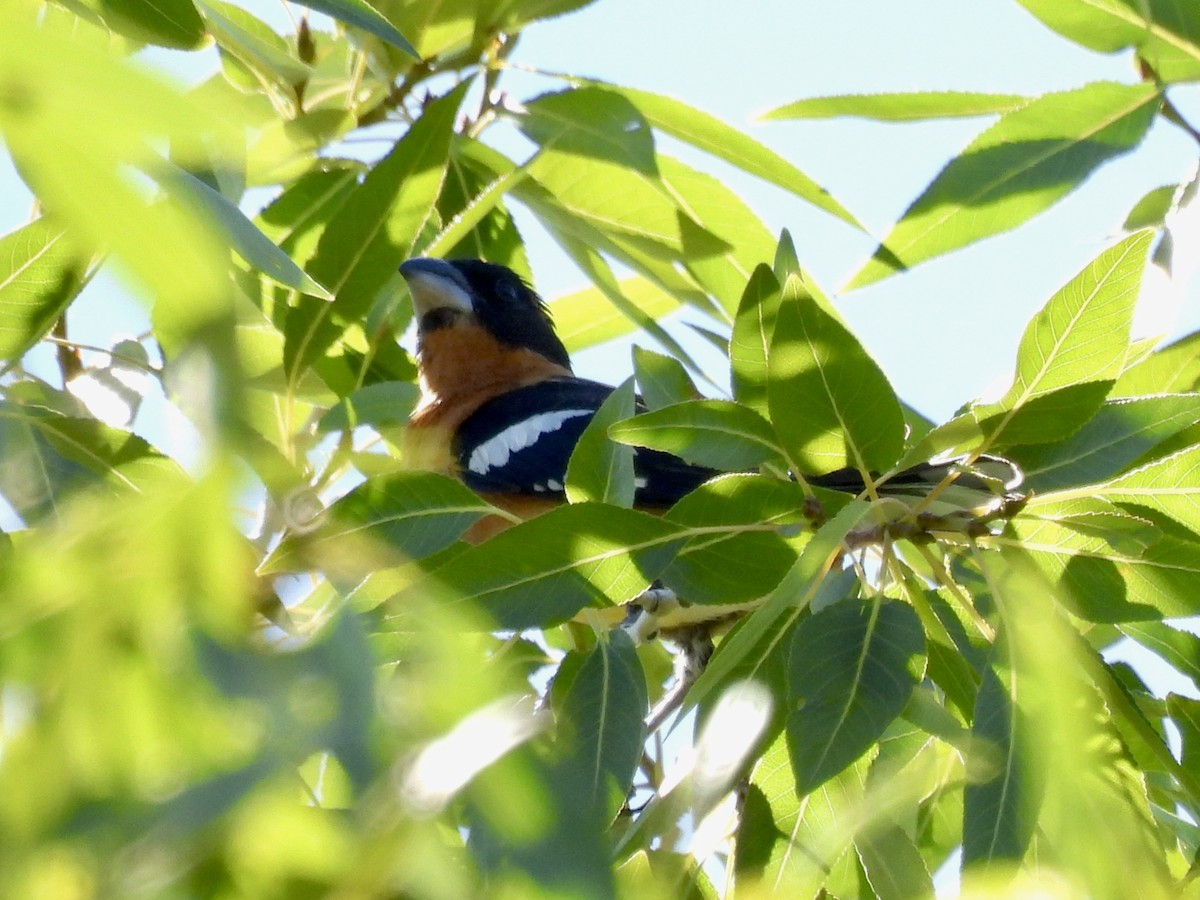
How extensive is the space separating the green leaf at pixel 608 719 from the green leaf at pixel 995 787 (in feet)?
1.55

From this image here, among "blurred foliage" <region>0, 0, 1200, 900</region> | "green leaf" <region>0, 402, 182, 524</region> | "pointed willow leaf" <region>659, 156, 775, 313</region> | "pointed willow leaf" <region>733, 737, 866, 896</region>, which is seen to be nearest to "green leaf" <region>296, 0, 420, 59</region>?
"blurred foliage" <region>0, 0, 1200, 900</region>

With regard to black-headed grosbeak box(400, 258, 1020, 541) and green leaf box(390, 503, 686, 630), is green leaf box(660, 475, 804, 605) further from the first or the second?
black-headed grosbeak box(400, 258, 1020, 541)

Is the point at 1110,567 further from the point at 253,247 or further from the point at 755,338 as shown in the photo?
the point at 253,247

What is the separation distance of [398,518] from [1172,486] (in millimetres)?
1167

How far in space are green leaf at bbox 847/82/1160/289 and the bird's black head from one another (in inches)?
90.7

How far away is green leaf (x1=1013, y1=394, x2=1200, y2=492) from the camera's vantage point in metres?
2.06

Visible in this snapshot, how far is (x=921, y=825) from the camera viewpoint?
8.95 feet

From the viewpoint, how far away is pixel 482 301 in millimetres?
5531

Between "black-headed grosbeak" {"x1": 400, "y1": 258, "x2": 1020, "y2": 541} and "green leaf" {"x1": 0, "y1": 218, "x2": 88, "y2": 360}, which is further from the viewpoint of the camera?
"black-headed grosbeak" {"x1": 400, "y1": 258, "x2": 1020, "y2": 541}

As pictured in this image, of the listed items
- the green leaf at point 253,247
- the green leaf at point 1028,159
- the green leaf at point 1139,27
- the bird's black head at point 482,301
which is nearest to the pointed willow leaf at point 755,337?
the green leaf at point 253,247

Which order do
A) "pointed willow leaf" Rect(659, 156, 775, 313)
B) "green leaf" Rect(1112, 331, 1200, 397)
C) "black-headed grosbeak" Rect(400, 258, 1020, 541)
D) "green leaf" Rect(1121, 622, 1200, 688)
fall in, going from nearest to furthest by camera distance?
"green leaf" Rect(1121, 622, 1200, 688) → "green leaf" Rect(1112, 331, 1200, 397) → "pointed willow leaf" Rect(659, 156, 775, 313) → "black-headed grosbeak" Rect(400, 258, 1020, 541)

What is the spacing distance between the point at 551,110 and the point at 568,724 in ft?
5.24

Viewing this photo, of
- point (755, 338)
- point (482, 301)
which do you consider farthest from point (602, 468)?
point (482, 301)

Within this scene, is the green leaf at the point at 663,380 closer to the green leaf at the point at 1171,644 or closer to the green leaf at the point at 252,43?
the green leaf at the point at 1171,644
